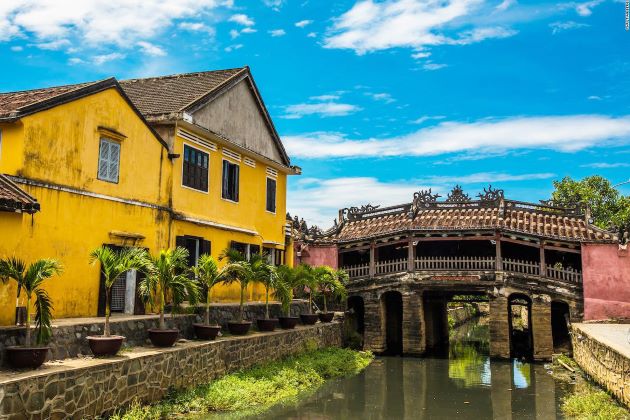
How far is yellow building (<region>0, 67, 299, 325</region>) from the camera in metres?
11.7

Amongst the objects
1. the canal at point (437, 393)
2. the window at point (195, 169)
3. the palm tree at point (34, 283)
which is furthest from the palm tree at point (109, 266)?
the window at point (195, 169)

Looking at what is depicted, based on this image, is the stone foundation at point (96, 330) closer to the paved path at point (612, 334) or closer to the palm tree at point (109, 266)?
the palm tree at point (109, 266)

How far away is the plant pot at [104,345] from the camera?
10500mm

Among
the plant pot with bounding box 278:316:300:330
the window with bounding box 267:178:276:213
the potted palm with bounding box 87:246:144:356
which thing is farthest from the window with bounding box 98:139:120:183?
the window with bounding box 267:178:276:213

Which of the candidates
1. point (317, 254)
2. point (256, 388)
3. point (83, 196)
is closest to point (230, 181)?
point (83, 196)

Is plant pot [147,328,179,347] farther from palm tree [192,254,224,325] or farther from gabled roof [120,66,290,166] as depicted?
gabled roof [120,66,290,166]

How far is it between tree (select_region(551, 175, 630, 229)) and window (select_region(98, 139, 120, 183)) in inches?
1232

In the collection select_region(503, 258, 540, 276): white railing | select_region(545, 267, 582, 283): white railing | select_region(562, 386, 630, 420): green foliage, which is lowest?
select_region(562, 386, 630, 420): green foliage

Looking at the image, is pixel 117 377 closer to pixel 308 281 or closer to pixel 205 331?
pixel 205 331

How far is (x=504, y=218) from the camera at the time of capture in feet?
82.8

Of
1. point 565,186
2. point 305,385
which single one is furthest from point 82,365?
point 565,186

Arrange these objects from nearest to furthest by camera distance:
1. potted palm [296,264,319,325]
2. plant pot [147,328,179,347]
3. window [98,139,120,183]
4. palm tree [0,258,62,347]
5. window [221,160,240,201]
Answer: palm tree [0,258,62,347]
plant pot [147,328,179,347]
window [98,139,120,183]
window [221,160,240,201]
potted palm [296,264,319,325]

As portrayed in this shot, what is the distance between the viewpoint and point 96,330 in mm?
11523

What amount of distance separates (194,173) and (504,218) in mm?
14429
